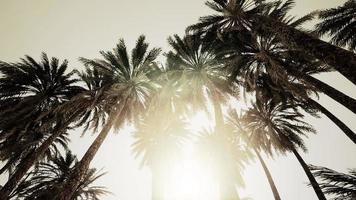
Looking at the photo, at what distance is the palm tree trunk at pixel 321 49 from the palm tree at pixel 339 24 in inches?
100

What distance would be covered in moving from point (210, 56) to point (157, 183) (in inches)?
528

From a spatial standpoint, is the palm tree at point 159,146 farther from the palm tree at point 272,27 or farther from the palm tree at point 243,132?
the palm tree at point 272,27

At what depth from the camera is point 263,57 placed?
12969 mm

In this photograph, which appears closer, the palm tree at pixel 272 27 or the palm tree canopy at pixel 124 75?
the palm tree at pixel 272 27

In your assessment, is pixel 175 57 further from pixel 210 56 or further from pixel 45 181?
pixel 45 181

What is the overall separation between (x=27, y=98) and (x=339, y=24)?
15.4 meters

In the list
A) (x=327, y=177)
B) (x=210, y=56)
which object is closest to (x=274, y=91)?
(x=210, y=56)

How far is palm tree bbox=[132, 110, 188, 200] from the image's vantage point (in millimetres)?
23828

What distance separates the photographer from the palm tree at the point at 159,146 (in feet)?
78.2

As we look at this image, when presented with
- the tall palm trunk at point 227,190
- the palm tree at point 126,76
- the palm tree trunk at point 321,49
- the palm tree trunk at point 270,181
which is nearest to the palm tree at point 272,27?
the palm tree trunk at point 321,49

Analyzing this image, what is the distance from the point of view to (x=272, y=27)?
372 inches

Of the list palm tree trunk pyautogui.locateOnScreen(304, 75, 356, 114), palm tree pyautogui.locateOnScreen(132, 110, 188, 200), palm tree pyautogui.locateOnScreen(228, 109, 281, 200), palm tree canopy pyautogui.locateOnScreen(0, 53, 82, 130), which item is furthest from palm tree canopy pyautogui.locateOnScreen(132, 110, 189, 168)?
palm tree trunk pyautogui.locateOnScreen(304, 75, 356, 114)

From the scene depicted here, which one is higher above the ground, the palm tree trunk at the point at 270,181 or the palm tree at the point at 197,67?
the palm tree at the point at 197,67

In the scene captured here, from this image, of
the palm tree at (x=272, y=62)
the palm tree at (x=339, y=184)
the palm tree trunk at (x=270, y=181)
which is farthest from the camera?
the palm tree trunk at (x=270, y=181)
